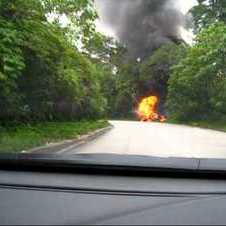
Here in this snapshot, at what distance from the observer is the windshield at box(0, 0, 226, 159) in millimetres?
11859

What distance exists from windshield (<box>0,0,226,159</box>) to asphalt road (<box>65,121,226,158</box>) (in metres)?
0.03

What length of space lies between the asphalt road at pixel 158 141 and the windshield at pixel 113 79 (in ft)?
0.11

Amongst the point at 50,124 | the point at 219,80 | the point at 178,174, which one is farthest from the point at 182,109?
the point at 178,174

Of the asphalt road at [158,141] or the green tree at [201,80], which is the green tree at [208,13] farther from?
the asphalt road at [158,141]

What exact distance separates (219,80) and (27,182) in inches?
520

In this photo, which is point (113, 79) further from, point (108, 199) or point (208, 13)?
point (108, 199)

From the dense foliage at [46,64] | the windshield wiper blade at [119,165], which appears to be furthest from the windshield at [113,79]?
the windshield wiper blade at [119,165]

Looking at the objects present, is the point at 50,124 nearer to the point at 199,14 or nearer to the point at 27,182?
the point at 199,14

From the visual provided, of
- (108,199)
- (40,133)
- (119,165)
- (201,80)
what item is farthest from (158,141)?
(108,199)

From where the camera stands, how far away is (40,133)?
16.6 metres

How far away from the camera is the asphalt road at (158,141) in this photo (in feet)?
45.6

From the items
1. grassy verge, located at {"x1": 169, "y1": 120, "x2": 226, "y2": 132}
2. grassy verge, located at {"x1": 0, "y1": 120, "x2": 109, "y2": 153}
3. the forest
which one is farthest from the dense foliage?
grassy verge, located at {"x1": 169, "y1": 120, "x2": 226, "y2": 132}

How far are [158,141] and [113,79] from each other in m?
Answer: 5.18

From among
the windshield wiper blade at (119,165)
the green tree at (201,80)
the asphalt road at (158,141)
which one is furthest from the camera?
the asphalt road at (158,141)
